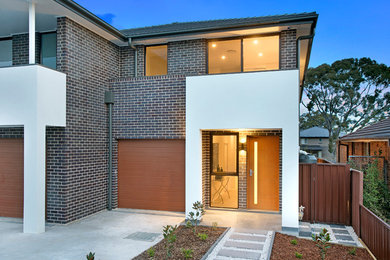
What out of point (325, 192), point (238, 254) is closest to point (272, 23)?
point (325, 192)

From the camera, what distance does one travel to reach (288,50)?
28.2ft

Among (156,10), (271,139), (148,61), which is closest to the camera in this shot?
(271,139)

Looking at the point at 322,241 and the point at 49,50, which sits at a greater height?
the point at 49,50

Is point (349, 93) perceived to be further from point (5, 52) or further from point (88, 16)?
point (5, 52)

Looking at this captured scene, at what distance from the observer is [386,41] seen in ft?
142

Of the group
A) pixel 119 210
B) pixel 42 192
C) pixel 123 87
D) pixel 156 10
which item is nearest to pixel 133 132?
pixel 123 87

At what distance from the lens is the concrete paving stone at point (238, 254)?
5591mm

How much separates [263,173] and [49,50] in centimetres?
740

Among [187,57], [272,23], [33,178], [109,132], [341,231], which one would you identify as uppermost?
[272,23]

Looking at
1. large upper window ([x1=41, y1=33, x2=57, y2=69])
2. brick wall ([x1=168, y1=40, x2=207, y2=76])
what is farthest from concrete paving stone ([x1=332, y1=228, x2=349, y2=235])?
large upper window ([x1=41, y1=33, x2=57, y2=69])

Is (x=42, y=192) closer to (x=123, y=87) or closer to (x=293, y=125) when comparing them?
(x=123, y=87)

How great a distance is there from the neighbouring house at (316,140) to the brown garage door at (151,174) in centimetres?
2755

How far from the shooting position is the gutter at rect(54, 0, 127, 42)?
23.5 ft

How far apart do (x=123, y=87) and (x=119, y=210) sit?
3871mm
